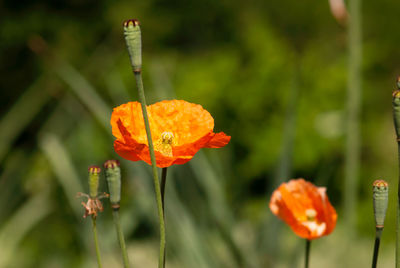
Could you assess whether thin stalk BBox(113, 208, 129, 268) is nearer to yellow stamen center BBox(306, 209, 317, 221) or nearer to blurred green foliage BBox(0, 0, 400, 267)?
yellow stamen center BBox(306, 209, 317, 221)

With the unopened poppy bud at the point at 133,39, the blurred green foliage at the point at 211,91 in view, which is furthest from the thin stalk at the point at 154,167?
the blurred green foliage at the point at 211,91

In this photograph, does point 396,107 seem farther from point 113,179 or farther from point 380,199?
point 113,179

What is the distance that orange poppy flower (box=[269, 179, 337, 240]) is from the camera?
1.38 ft

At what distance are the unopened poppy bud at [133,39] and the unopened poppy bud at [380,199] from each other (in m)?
0.14

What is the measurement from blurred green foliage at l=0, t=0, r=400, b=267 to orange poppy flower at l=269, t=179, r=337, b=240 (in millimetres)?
1114

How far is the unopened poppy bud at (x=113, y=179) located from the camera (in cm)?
31

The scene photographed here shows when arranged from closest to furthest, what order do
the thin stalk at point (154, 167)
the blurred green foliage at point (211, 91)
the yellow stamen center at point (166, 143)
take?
the thin stalk at point (154, 167)
the yellow stamen center at point (166, 143)
the blurred green foliage at point (211, 91)

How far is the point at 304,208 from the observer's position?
45 centimetres

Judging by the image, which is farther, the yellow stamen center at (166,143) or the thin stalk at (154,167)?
the yellow stamen center at (166,143)

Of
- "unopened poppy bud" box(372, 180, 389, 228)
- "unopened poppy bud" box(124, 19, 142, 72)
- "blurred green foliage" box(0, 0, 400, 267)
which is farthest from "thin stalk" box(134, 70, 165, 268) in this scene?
"blurred green foliage" box(0, 0, 400, 267)

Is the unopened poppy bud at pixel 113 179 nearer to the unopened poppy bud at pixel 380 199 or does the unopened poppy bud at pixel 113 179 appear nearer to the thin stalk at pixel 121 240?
the thin stalk at pixel 121 240

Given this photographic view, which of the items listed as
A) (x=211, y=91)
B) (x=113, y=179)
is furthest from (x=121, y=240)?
(x=211, y=91)

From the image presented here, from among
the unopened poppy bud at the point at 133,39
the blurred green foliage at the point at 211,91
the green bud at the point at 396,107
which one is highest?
the unopened poppy bud at the point at 133,39

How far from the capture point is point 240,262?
3.14 feet
